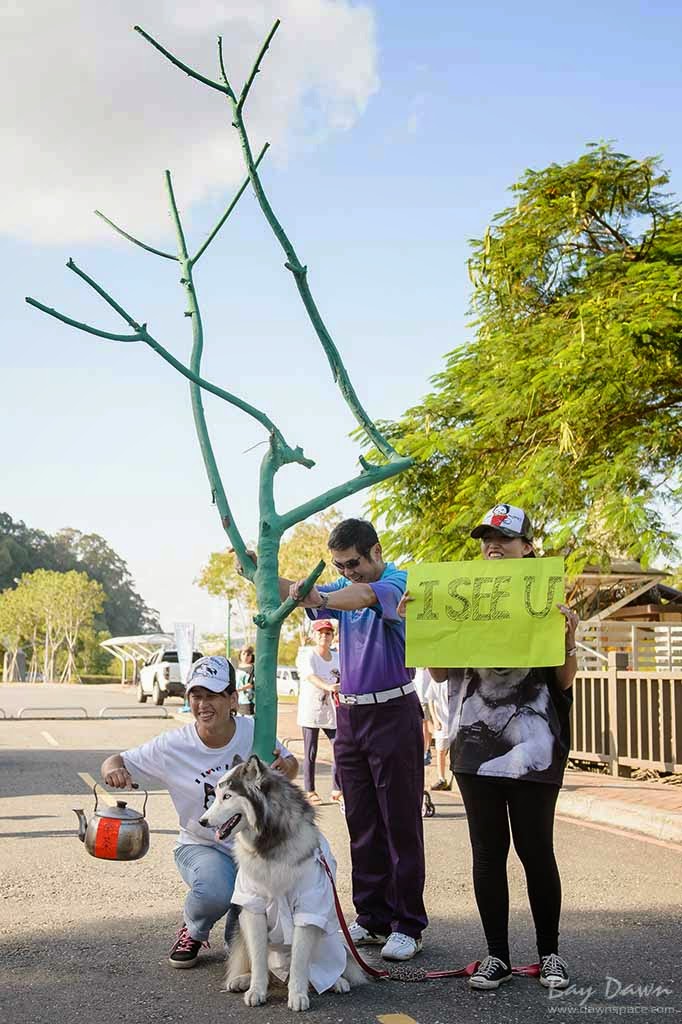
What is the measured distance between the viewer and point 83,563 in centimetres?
14300

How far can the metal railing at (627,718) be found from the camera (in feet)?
43.3

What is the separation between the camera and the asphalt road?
15.2ft

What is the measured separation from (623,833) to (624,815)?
1.73 ft

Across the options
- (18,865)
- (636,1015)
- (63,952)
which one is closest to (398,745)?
(636,1015)

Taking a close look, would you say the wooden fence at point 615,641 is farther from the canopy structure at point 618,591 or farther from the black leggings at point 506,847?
the black leggings at point 506,847

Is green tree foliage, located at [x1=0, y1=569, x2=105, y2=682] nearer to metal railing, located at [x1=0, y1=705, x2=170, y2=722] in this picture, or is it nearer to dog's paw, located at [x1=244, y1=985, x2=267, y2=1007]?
metal railing, located at [x1=0, y1=705, x2=170, y2=722]

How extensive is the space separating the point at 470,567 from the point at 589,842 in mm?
5347

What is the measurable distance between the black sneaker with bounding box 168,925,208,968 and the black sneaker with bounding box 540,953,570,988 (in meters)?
1.58

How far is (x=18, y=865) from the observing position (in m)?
8.38

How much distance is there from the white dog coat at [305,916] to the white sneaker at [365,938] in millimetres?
699

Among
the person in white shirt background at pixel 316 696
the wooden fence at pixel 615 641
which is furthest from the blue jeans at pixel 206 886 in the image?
the wooden fence at pixel 615 641

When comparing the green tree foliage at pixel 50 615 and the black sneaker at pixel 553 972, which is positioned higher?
the green tree foliage at pixel 50 615

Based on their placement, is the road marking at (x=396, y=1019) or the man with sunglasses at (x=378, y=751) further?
Result: the man with sunglasses at (x=378, y=751)

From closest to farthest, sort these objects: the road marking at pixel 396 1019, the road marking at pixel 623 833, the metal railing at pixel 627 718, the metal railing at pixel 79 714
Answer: the road marking at pixel 396 1019
the road marking at pixel 623 833
the metal railing at pixel 627 718
the metal railing at pixel 79 714
